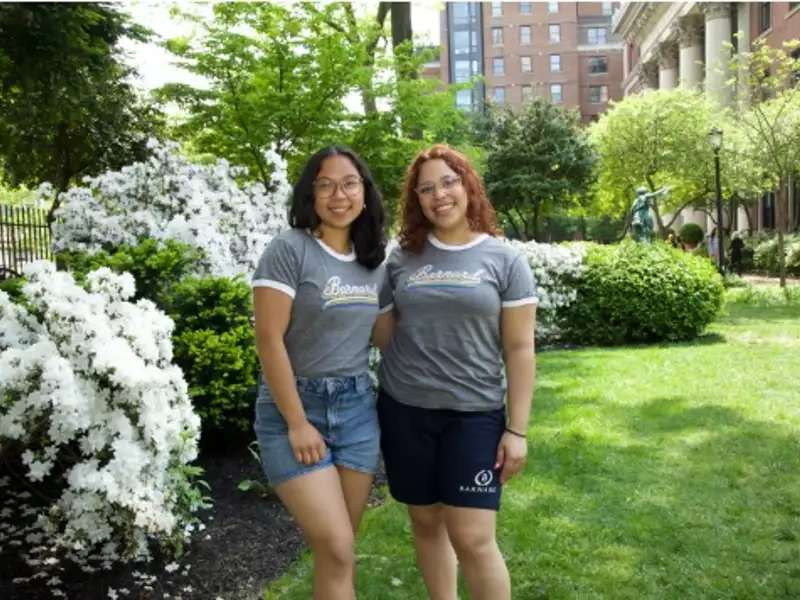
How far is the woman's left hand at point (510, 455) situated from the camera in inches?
115

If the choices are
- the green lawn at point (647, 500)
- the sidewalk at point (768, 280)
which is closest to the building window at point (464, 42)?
the sidewalk at point (768, 280)

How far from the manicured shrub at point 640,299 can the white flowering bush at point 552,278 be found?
0.16 metres

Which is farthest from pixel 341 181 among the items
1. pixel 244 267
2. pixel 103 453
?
pixel 244 267

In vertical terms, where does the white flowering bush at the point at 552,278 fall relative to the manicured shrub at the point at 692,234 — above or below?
below

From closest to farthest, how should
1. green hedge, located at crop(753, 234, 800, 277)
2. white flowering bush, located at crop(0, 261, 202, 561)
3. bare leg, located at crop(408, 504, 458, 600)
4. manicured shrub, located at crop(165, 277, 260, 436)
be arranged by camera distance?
bare leg, located at crop(408, 504, 458, 600)
white flowering bush, located at crop(0, 261, 202, 561)
manicured shrub, located at crop(165, 277, 260, 436)
green hedge, located at crop(753, 234, 800, 277)

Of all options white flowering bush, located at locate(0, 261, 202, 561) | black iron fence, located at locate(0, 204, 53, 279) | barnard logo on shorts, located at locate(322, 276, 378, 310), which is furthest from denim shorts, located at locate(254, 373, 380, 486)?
black iron fence, located at locate(0, 204, 53, 279)

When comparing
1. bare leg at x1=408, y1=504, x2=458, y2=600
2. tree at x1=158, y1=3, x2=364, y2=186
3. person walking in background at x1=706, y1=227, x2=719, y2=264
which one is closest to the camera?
bare leg at x1=408, y1=504, x2=458, y2=600

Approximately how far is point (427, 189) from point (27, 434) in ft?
7.03

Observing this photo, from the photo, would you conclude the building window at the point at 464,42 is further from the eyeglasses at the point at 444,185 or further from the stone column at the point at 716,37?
the eyeglasses at the point at 444,185

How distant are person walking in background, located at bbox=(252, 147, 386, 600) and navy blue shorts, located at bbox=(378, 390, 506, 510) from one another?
106 millimetres

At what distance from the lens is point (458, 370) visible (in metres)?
2.91

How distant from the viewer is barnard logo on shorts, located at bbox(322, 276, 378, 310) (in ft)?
9.05

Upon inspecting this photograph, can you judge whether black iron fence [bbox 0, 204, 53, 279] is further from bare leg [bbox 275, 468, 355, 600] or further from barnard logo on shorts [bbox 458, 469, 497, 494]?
barnard logo on shorts [bbox 458, 469, 497, 494]

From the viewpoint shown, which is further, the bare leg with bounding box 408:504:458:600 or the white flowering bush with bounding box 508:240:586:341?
the white flowering bush with bounding box 508:240:586:341
